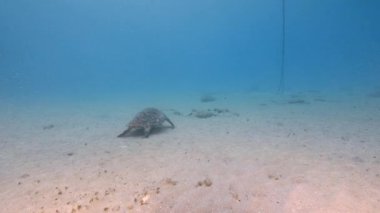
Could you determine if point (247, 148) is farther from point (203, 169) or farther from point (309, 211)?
point (309, 211)

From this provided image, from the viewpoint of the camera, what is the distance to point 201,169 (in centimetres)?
680

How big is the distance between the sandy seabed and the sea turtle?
15.5 inches

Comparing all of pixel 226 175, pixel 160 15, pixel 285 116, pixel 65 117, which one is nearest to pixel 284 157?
pixel 226 175

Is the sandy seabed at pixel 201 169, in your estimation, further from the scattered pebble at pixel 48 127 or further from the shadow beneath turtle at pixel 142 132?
the scattered pebble at pixel 48 127

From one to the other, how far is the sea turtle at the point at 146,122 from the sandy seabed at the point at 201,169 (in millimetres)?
393

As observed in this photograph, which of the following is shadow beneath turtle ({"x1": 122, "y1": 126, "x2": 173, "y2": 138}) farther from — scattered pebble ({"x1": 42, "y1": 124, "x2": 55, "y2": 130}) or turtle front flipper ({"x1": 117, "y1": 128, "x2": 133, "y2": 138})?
scattered pebble ({"x1": 42, "y1": 124, "x2": 55, "y2": 130})

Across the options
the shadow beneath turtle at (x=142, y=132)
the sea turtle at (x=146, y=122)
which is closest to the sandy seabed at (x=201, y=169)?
the shadow beneath turtle at (x=142, y=132)

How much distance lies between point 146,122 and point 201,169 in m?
4.76

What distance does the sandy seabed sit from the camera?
508cm

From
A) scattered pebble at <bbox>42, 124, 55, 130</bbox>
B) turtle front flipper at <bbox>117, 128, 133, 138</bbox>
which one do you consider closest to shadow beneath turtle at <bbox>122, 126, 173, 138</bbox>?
turtle front flipper at <bbox>117, 128, 133, 138</bbox>

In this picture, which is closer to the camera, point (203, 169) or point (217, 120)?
point (203, 169)

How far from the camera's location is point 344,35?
134125 mm

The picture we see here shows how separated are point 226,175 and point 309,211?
6.99ft

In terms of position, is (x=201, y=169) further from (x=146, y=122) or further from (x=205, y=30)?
(x=205, y=30)
